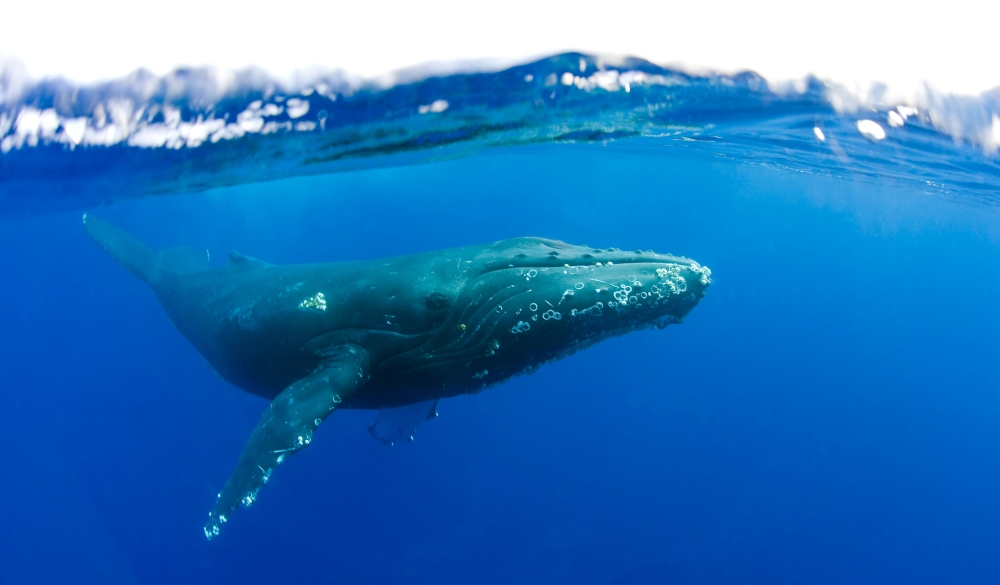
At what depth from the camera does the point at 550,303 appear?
5.67m

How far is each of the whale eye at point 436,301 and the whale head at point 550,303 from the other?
9cm

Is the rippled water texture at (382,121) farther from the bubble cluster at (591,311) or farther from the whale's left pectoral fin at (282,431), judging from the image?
the whale's left pectoral fin at (282,431)

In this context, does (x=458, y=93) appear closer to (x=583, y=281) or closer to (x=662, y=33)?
(x=662, y=33)

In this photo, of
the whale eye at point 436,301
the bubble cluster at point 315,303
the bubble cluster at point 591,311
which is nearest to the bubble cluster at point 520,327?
the bubble cluster at point 591,311

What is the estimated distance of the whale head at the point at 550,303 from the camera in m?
5.68

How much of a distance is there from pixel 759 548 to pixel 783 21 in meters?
25.6

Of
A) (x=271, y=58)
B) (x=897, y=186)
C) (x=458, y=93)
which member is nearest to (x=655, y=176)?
(x=897, y=186)

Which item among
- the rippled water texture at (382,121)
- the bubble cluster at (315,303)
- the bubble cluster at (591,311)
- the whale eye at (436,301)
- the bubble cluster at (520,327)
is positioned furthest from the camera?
the rippled water texture at (382,121)

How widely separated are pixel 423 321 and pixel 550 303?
5.16 feet

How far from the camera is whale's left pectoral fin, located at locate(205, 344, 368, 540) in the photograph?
203 inches

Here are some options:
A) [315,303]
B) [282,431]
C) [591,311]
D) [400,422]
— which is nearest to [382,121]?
[315,303]

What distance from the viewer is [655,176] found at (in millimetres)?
45531

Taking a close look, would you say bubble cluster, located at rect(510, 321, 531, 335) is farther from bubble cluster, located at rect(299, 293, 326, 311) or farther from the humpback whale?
bubble cluster, located at rect(299, 293, 326, 311)

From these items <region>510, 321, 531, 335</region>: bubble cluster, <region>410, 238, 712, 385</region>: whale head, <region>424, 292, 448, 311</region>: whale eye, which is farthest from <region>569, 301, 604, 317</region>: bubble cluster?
<region>424, 292, 448, 311</region>: whale eye
